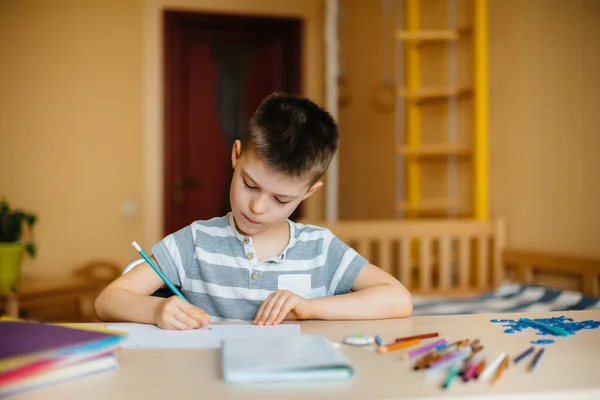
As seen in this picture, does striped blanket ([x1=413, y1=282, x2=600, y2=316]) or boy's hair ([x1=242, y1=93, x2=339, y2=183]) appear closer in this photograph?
boy's hair ([x1=242, y1=93, x2=339, y2=183])

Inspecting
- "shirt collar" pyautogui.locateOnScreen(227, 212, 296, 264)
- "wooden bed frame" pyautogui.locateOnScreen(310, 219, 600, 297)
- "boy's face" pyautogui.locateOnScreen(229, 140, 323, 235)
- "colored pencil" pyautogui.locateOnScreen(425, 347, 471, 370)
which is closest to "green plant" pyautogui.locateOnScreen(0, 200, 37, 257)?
"wooden bed frame" pyautogui.locateOnScreen(310, 219, 600, 297)

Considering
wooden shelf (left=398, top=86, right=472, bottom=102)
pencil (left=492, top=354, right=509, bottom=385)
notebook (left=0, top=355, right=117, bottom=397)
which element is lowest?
pencil (left=492, top=354, right=509, bottom=385)

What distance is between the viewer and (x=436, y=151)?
2.84m

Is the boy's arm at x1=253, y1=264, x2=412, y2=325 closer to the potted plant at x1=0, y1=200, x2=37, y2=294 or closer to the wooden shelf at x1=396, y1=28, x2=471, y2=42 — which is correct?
the wooden shelf at x1=396, y1=28, x2=471, y2=42

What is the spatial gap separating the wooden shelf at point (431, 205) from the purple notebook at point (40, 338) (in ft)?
7.48

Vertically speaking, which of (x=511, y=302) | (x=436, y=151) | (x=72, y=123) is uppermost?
(x=72, y=123)

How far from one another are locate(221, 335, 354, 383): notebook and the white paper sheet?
0.10 meters

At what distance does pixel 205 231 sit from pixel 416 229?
5.22 ft

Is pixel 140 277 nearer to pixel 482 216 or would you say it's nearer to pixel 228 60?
pixel 482 216

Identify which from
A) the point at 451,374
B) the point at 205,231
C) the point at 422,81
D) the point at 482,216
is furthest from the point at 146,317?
the point at 422,81

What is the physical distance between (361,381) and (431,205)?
2.32 meters

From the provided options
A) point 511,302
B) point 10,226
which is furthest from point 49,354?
Result: point 10,226

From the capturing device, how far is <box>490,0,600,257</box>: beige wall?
229cm

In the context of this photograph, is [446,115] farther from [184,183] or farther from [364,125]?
[184,183]
